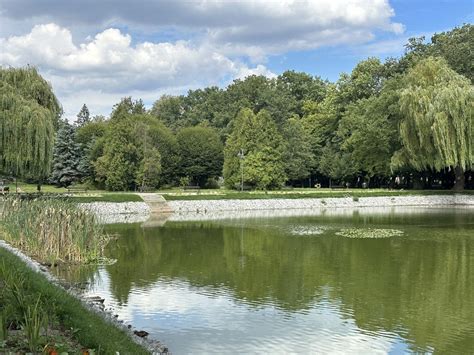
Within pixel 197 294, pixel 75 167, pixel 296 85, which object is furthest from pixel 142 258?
pixel 296 85

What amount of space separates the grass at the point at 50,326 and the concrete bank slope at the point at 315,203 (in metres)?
27.9

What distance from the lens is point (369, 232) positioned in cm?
2377

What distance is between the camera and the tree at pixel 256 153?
47625mm

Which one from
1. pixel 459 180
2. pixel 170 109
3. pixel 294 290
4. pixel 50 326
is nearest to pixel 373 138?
pixel 459 180

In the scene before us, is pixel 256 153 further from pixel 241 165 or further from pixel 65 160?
pixel 65 160

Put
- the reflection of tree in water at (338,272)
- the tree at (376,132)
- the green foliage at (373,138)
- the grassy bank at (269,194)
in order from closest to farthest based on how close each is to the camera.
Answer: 1. the reflection of tree in water at (338,272)
2. the grassy bank at (269,194)
3. the tree at (376,132)
4. the green foliage at (373,138)

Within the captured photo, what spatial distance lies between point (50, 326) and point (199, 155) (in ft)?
159

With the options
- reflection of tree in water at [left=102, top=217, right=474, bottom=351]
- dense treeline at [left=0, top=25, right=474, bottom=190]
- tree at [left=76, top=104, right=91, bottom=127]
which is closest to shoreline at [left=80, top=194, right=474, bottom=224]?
dense treeline at [left=0, top=25, right=474, bottom=190]

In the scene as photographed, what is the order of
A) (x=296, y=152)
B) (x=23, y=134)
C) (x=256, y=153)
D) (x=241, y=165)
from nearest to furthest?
(x=23, y=134) < (x=241, y=165) < (x=256, y=153) < (x=296, y=152)

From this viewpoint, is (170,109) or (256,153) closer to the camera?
(256,153)

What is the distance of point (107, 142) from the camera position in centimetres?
4747

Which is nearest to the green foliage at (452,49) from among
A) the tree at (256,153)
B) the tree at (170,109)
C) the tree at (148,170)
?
the tree at (256,153)

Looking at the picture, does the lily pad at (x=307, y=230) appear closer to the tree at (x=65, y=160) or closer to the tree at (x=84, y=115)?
the tree at (x=65, y=160)

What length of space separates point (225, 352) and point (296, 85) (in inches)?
2744
